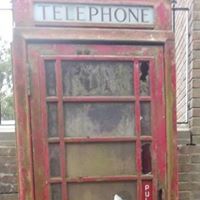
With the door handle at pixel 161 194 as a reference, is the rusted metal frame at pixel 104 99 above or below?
above

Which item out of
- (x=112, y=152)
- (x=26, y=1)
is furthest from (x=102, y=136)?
(x=26, y=1)

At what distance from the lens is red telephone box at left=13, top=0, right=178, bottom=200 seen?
7.76ft

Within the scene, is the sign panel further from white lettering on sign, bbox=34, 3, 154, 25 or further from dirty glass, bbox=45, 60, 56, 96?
white lettering on sign, bbox=34, 3, 154, 25

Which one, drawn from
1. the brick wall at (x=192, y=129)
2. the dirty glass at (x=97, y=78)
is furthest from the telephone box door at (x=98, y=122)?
the brick wall at (x=192, y=129)

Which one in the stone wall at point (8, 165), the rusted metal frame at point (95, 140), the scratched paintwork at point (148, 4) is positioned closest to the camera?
the scratched paintwork at point (148, 4)

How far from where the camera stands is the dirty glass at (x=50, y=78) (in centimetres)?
239

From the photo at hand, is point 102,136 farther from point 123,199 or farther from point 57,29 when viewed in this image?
point 57,29

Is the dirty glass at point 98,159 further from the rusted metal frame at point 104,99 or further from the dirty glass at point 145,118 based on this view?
the rusted metal frame at point 104,99

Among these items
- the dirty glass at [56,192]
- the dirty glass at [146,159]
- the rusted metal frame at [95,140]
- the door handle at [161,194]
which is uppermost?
the rusted metal frame at [95,140]

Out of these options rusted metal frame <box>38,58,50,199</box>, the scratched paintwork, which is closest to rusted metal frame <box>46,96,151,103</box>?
rusted metal frame <box>38,58,50,199</box>

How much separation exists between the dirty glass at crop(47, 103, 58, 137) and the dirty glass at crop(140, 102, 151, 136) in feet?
1.78

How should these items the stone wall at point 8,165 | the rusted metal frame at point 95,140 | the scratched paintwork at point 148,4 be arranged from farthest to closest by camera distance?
the stone wall at point 8,165 < the rusted metal frame at point 95,140 < the scratched paintwork at point 148,4

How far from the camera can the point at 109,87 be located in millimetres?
2463

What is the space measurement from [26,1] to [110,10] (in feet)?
1.67
